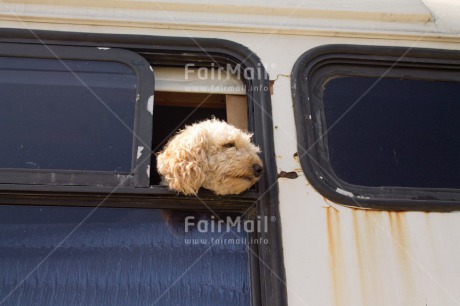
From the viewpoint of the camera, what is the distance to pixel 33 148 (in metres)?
1.90

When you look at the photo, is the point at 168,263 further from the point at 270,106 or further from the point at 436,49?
the point at 436,49

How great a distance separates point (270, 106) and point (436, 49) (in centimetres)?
83

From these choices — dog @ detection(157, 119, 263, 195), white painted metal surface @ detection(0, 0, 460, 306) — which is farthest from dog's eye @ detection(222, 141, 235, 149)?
white painted metal surface @ detection(0, 0, 460, 306)

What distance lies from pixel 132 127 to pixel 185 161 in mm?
251

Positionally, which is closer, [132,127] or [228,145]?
[132,127]

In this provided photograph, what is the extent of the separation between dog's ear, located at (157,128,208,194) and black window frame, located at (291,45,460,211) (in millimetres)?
416

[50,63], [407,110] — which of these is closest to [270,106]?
[407,110]

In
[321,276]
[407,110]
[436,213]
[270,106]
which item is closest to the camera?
[321,276]

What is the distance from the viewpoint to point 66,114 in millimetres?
1997

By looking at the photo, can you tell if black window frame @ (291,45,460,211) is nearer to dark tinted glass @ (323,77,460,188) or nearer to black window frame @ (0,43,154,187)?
dark tinted glass @ (323,77,460,188)

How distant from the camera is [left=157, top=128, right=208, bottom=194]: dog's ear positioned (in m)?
1.91

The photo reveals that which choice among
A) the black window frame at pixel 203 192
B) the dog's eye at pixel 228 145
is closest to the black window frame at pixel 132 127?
the black window frame at pixel 203 192

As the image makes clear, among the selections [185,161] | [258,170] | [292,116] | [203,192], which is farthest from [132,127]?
[292,116]

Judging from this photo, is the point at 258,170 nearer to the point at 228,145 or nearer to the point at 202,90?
the point at 228,145
